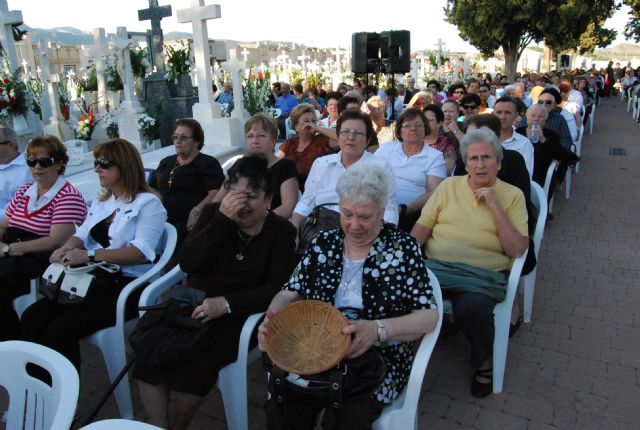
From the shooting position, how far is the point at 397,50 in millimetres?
6848

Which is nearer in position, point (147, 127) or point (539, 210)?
point (539, 210)

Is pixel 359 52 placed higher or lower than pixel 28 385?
higher

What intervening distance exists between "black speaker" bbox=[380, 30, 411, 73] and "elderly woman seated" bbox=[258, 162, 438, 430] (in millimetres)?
5190

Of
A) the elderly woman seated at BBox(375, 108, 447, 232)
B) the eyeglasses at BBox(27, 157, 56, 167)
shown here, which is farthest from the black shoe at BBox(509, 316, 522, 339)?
the eyeglasses at BBox(27, 157, 56, 167)

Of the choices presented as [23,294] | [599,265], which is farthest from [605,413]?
[23,294]

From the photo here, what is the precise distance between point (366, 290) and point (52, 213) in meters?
2.06

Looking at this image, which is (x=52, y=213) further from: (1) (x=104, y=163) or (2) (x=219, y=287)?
(2) (x=219, y=287)

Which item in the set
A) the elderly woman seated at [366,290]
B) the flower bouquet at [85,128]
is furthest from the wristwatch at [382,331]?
the flower bouquet at [85,128]

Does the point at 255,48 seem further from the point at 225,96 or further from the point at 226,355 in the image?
the point at 226,355

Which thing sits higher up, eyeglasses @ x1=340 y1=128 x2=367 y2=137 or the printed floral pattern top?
eyeglasses @ x1=340 y1=128 x2=367 y2=137

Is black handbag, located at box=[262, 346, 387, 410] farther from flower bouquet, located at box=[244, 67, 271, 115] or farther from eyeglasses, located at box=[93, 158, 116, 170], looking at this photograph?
flower bouquet, located at box=[244, 67, 271, 115]

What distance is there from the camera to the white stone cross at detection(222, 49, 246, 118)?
6.64m

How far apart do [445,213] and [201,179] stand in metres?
1.78

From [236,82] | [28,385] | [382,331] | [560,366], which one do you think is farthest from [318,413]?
[236,82]
